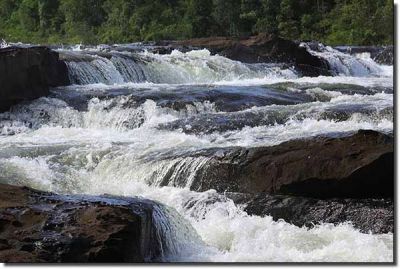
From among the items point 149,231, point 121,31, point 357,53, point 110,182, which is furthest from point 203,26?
point 149,231

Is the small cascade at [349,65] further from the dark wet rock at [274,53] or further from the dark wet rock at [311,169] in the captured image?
the dark wet rock at [311,169]

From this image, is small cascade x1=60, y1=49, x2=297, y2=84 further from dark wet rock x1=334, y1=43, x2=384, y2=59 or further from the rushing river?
dark wet rock x1=334, y1=43, x2=384, y2=59

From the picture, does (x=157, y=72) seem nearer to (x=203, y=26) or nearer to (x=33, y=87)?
(x=33, y=87)

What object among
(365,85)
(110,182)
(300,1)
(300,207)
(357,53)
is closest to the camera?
(300,207)

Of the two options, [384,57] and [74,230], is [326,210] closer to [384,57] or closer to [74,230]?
[74,230]

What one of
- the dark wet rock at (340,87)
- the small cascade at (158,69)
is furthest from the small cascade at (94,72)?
the dark wet rock at (340,87)

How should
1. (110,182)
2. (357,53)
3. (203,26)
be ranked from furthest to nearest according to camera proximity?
(203,26) < (357,53) < (110,182)

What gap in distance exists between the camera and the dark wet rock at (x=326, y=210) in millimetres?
4137

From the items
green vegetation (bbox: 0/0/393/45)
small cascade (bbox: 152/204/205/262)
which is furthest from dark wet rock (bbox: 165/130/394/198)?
green vegetation (bbox: 0/0/393/45)

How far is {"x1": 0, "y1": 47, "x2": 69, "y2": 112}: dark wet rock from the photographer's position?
30.5 feet

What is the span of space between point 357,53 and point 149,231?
16694mm

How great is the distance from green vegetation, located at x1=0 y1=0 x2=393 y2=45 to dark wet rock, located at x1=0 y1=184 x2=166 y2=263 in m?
18.6

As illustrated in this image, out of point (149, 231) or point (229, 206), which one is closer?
point (149, 231)

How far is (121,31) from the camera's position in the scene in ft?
109
